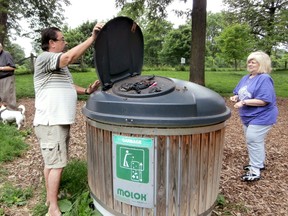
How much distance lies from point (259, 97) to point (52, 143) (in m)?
2.14

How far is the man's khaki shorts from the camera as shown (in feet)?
7.89

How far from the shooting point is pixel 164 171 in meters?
1.98

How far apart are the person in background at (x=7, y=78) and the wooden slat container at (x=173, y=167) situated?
4331 millimetres

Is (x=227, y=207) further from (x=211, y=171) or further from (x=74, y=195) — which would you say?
(x=74, y=195)

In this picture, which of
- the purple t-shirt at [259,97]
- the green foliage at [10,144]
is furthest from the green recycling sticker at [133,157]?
the green foliage at [10,144]

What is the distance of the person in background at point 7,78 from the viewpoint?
19.0ft

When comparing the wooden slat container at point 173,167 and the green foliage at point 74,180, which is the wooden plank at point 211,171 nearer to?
the wooden slat container at point 173,167

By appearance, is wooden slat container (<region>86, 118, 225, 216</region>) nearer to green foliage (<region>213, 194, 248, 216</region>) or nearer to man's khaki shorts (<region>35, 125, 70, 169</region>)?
man's khaki shorts (<region>35, 125, 70, 169</region>)

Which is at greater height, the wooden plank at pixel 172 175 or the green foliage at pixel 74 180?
the wooden plank at pixel 172 175

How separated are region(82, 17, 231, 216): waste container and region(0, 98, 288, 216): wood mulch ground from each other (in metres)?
0.90

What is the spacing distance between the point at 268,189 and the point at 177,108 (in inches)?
80.2

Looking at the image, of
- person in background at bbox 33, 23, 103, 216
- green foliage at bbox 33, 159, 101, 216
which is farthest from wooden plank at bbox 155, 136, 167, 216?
person in background at bbox 33, 23, 103, 216

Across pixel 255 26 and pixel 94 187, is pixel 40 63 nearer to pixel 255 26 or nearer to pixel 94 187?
pixel 94 187

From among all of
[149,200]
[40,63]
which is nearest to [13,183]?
[40,63]
